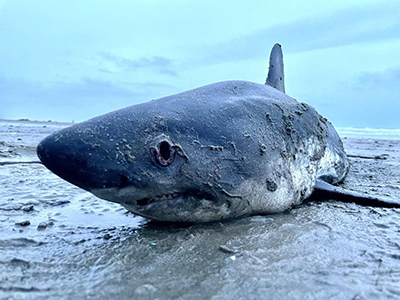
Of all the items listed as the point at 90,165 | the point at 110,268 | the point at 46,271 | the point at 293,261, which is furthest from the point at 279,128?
the point at 46,271

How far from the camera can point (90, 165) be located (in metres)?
2.61

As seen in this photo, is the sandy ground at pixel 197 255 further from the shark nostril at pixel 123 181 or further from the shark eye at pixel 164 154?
the shark eye at pixel 164 154

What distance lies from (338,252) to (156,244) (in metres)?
1.32

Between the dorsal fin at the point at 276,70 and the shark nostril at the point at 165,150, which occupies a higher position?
the dorsal fin at the point at 276,70

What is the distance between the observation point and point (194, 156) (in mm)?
3051

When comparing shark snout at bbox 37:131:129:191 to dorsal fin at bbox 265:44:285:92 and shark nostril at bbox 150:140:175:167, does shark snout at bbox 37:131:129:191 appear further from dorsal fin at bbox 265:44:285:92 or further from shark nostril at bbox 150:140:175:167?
dorsal fin at bbox 265:44:285:92

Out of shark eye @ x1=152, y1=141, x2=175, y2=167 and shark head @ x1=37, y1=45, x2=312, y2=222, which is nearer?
shark head @ x1=37, y1=45, x2=312, y2=222

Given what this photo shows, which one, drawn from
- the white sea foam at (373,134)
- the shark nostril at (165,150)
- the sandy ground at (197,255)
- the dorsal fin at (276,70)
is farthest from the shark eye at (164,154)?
the white sea foam at (373,134)

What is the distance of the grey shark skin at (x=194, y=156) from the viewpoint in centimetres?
267

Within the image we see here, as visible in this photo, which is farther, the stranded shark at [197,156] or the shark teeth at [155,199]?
the shark teeth at [155,199]

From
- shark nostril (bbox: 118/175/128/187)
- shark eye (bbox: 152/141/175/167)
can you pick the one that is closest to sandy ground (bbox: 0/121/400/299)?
shark nostril (bbox: 118/175/128/187)

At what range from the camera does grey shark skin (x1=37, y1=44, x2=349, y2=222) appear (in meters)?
2.67

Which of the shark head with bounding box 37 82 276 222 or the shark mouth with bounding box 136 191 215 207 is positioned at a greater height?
the shark head with bounding box 37 82 276 222

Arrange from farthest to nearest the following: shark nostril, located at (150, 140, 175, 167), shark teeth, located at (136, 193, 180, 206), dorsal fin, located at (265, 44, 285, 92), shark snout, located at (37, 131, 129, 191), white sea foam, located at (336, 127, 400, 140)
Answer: white sea foam, located at (336, 127, 400, 140) < dorsal fin, located at (265, 44, 285, 92) < shark teeth, located at (136, 193, 180, 206) < shark nostril, located at (150, 140, 175, 167) < shark snout, located at (37, 131, 129, 191)
